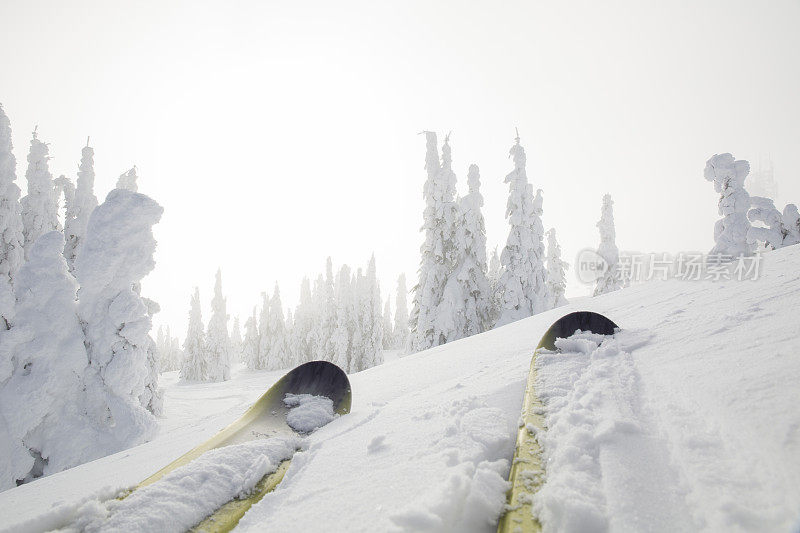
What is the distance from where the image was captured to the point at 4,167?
14578 millimetres

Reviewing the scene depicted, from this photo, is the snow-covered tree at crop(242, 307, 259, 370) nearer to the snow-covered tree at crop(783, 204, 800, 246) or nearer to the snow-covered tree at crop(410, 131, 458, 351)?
the snow-covered tree at crop(410, 131, 458, 351)

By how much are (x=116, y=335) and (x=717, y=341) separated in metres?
12.8

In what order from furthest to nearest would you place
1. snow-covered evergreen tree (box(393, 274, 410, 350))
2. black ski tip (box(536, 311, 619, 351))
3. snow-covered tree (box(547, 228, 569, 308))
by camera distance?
snow-covered evergreen tree (box(393, 274, 410, 350))
snow-covered tree (box(547, 228, 569, 308))
black ski tip (box(536, 311, 619, 351))

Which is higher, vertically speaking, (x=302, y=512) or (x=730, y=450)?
(x=730, y=450)

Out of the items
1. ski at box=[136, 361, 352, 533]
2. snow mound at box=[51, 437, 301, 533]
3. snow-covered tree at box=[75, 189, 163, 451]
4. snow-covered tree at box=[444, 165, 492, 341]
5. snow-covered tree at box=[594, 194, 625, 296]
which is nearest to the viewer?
snow mound at box=[51, 437, 301, 533]

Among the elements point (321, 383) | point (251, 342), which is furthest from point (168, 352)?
point (321, 383)

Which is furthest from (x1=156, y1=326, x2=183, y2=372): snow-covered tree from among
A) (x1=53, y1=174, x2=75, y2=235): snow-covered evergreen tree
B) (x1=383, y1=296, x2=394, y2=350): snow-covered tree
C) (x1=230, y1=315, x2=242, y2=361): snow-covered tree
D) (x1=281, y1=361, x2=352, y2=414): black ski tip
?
(x1=281, y1=361, x2=352, y2=414): black ski tip

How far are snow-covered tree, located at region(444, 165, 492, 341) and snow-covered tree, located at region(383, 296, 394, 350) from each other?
3436 centimetres

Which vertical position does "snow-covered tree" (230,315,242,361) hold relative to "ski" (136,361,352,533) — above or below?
below

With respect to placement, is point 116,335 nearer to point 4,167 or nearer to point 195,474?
point 195,474

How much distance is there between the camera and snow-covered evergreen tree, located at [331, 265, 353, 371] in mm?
34156

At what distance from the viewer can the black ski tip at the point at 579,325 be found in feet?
15.0

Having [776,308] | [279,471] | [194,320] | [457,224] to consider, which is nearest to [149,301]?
[279,471]

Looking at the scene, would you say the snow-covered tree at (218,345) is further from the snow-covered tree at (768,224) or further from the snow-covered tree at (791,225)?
the snow-covered tree at (791,225)
